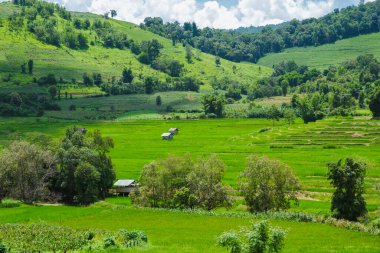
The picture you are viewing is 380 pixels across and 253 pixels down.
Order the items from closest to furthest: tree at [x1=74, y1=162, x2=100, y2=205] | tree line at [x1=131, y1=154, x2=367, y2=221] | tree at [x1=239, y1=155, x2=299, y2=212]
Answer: tree line at [x1=131, y1=154, x2=367, y2=221] < tree at [x1=239, y1=155, x2=299, y2=212] < tree at [x1=74, y1=162, x2=100, y2=205]

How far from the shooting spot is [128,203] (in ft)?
252

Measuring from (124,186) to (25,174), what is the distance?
52.8 feet

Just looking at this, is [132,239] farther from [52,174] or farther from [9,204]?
[52,174]

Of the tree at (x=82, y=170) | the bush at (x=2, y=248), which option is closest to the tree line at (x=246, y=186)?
the tree at (x=82, y=170)

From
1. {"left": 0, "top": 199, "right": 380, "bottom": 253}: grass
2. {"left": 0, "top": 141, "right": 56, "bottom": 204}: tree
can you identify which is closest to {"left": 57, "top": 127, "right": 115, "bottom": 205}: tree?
{"left": 0, "top": 141, "right": 56, "bottom": 204}: tree

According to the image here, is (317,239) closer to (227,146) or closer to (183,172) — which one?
(183,172)

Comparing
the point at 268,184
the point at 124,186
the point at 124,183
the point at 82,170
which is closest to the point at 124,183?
the point at 124,183

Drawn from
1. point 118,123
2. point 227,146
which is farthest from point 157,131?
point 227,146

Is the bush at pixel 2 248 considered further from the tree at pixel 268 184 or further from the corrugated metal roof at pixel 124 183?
the corrugated metal roof at pixel 124 183

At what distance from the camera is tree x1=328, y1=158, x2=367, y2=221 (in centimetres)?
5644

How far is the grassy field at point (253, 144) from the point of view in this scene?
8183 cm

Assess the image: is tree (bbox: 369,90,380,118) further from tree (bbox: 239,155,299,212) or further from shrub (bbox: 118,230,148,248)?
shrub (bbox: 118,230,148,248)

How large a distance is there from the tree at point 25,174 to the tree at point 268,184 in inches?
1271

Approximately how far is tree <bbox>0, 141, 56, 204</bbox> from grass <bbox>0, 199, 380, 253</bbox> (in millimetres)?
7829
